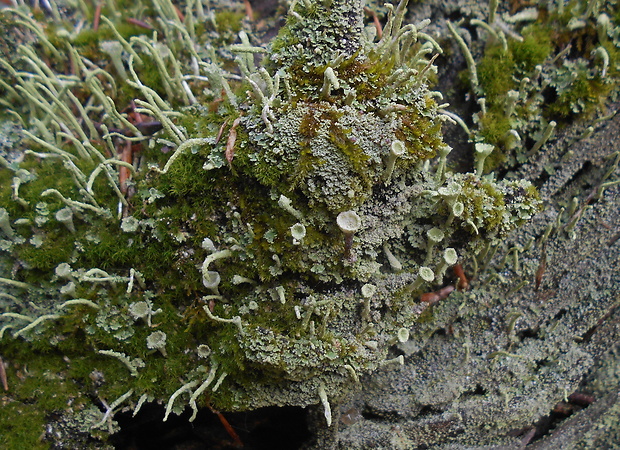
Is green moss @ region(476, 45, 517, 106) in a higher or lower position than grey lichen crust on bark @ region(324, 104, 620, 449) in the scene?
higher

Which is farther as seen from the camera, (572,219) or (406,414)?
(572,219)

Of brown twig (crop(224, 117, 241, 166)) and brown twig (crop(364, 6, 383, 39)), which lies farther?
brown twig (crop(364, 6, 383, 39))

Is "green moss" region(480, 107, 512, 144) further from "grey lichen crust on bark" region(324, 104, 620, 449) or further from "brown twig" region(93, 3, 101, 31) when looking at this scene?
"brown twig" region(93, 3, 101, 31)

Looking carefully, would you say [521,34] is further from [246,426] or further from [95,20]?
[246,426]

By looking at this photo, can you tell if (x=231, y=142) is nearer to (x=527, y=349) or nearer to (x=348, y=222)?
(x=348, y=222)

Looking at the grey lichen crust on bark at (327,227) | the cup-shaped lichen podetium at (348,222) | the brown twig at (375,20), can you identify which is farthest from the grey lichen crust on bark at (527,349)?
the brown twig at (375,20)

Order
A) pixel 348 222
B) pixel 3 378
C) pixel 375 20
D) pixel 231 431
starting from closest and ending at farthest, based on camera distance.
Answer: pixel 348 222 → pixel 3 378 → pixel 231 431 → pixel 375 20

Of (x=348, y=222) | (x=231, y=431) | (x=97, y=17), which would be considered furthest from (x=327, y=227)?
(x=97, y=17)

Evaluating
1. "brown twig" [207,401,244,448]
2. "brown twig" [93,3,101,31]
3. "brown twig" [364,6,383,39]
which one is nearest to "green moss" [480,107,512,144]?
"brown twig" [364,6,383,39]

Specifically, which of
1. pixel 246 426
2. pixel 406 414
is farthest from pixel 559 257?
pixel 246 426
